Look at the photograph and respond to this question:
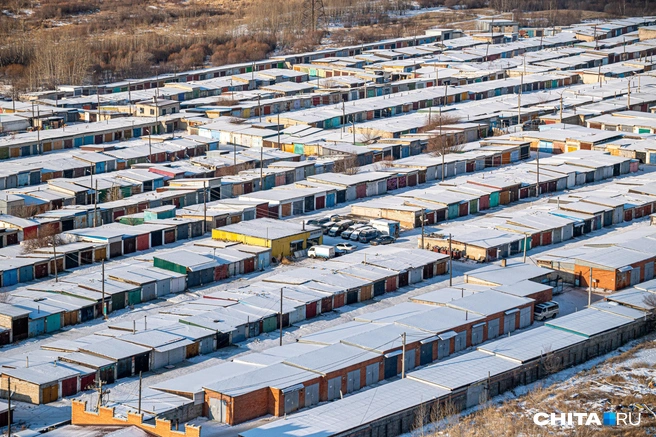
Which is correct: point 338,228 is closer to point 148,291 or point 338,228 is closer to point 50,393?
point 148,291

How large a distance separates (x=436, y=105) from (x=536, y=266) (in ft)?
48.6

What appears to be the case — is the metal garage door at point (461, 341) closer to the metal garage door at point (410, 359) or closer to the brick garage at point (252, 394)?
the metal garage door at point (410, 359)

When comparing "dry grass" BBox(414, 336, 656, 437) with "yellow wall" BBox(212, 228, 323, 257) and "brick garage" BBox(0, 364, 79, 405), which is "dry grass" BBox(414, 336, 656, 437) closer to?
"brick garage" BBox(0, 364, 79, 405)

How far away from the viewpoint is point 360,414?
37.0 ft

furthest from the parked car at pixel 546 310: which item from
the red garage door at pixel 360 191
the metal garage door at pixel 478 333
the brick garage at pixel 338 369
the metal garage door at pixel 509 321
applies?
the red garage door at pixel 360 191

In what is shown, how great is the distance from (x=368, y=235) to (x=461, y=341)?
494cm

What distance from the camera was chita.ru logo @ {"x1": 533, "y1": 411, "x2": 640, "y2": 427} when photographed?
1153cm

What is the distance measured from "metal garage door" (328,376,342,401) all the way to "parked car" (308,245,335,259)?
17.5 feet

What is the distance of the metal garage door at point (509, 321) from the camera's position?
47.4 feet

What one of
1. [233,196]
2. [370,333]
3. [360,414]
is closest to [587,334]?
[370,333]

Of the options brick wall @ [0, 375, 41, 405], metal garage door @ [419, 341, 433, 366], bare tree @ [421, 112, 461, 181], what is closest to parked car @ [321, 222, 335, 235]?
bare tree @ [421, 112, 461, 181]

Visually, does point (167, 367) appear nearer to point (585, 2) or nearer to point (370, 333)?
point (370, 333)

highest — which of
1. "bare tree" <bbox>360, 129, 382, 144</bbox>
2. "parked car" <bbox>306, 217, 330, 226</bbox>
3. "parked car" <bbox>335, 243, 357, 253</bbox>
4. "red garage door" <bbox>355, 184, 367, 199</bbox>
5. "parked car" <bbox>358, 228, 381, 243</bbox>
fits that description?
"bare tree" <bbox>360, 129, 382, 144</bbox>

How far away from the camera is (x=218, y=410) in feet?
38.4
